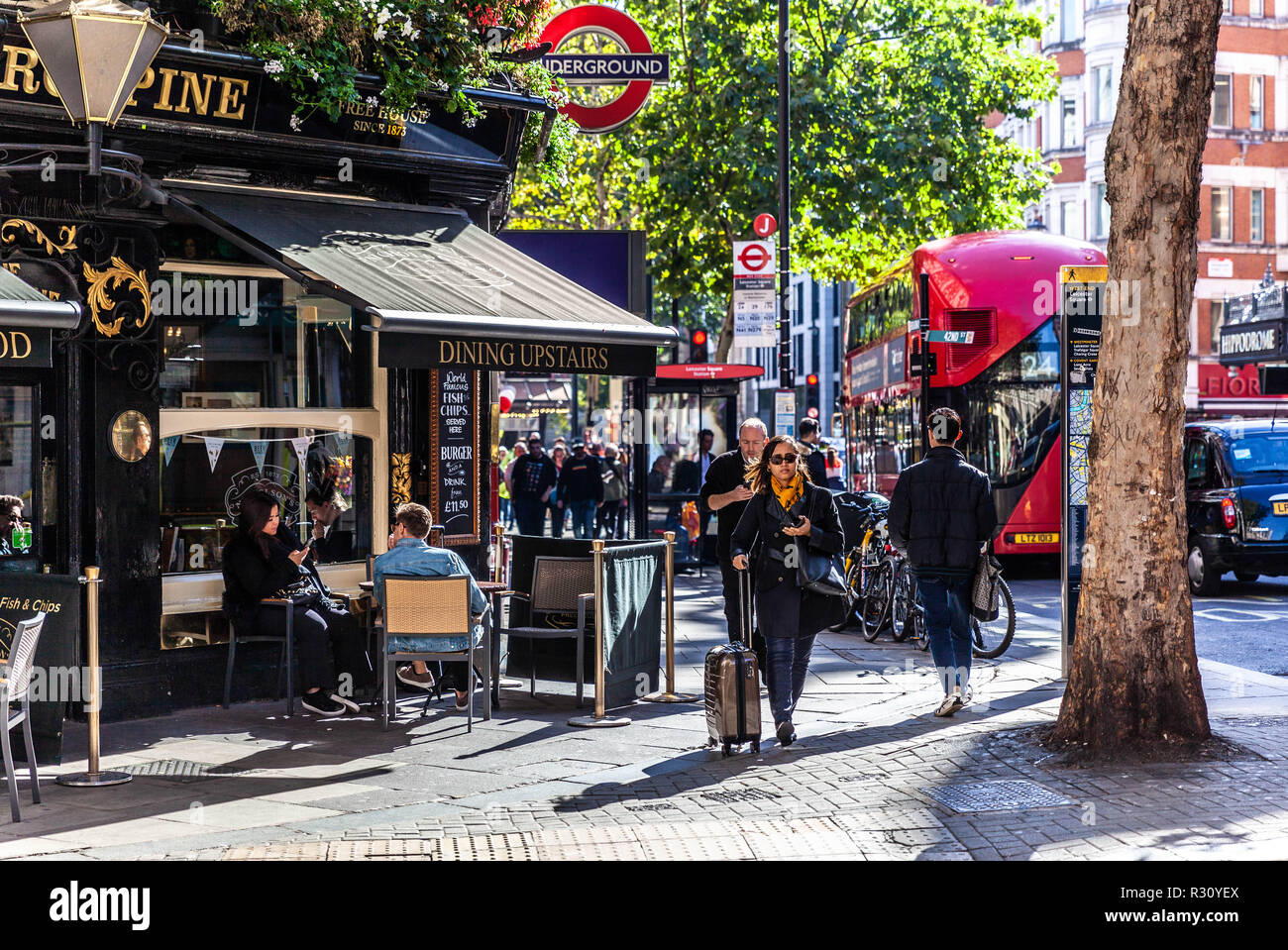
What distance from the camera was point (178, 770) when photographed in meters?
8.08

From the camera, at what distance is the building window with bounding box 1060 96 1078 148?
167ft

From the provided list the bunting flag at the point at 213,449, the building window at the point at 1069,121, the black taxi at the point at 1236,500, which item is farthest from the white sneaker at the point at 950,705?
the building window at the point at 1069,121

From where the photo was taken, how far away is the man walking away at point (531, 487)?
23953 mm

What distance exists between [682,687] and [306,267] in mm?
3855

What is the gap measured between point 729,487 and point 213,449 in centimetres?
325

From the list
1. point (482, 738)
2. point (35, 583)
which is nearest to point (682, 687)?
point (482, 738)

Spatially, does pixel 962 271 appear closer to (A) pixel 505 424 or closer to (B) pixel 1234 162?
(B) pixel 1234 162

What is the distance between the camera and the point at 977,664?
39.2ft

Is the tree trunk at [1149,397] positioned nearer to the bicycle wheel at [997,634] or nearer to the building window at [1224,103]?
the bicycle wheel at [997,634]

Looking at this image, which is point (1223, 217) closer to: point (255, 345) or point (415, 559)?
point (255, 345)

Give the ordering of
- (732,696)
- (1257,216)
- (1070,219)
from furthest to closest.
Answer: (1070,219) < (1257,216) < (732,696)

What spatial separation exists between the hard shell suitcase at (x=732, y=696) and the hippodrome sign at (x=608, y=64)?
7.17m

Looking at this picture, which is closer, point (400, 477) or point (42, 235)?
point (42, 235)


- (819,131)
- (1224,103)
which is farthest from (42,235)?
(1224,103)
